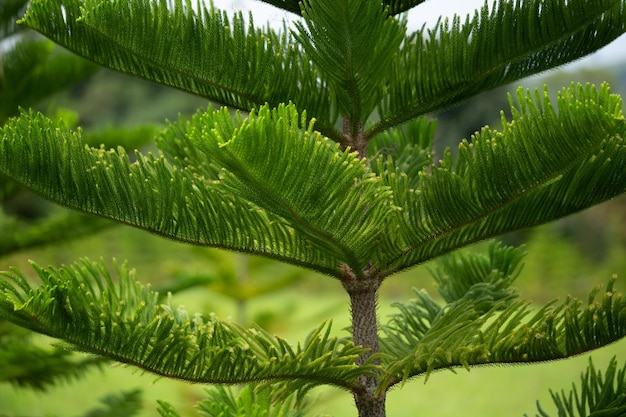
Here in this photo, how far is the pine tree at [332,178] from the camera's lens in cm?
140

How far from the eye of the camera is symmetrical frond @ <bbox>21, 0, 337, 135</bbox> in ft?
5.23

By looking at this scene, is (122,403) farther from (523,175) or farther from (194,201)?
(523,175)

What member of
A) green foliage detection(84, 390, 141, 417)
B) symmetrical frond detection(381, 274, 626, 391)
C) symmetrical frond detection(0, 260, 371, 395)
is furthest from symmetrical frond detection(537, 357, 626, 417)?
green foliage detection(84, 390, 141, 417)

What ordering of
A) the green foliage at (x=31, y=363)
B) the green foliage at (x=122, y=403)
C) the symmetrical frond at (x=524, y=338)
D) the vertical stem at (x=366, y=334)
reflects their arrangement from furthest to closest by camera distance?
the green foliage at (x=122, y=403) < the green foliage at (x=31, y=363) < the vertical stem at (x=366, y=334) < the symmetrical frond at (x=524, y=338)

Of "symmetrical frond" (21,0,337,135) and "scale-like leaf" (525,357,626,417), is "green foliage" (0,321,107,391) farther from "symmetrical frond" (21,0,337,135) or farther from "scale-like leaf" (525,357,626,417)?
"scale-like leaf" (525,357,626,417)

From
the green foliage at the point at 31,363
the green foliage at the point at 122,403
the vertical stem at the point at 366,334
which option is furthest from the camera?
the green foliage at the point at 122,403

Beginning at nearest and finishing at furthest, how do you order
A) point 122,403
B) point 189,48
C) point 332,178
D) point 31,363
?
point 332,178, point 189,48, point 31,363, point 122,403

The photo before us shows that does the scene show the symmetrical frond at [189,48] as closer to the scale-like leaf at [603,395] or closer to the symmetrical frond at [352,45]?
the symmetrical frond at [352,45]

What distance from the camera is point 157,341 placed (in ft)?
4.80

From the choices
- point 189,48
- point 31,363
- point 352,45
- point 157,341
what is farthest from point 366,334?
point 31,363

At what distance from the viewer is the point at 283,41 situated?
1.69m

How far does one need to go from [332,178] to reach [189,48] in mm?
504

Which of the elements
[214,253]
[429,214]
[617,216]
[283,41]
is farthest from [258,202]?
[617,216]

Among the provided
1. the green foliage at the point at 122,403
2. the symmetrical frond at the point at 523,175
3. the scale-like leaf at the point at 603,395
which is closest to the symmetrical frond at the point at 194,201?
the symmetrical frond at the point at 523,175
